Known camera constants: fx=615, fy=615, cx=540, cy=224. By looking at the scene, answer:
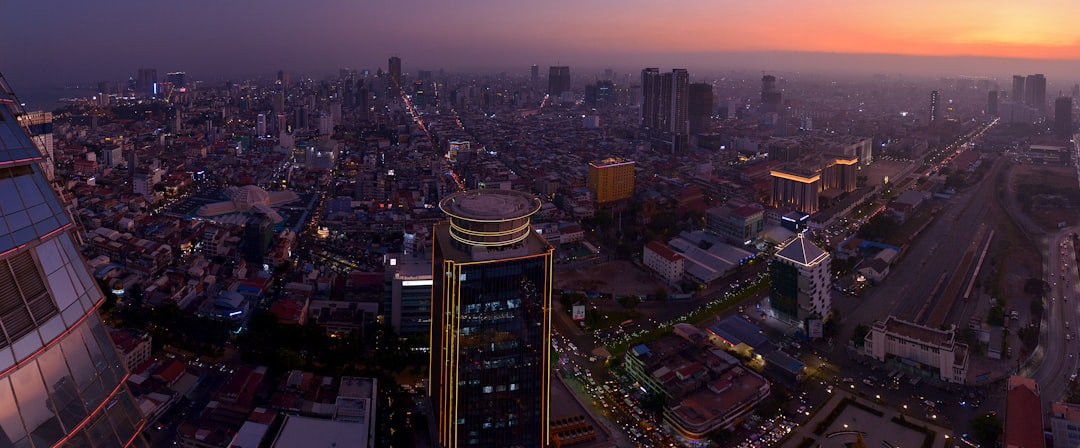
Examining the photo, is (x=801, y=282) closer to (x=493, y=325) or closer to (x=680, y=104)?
(x=493, y=325)

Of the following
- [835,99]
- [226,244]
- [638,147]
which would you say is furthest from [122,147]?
[835,99]

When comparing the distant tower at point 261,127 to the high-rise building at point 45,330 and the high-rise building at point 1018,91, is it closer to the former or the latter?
the high-rise building at point 45,330

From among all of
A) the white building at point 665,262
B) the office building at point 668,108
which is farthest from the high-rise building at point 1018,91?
the white building at point 665,262

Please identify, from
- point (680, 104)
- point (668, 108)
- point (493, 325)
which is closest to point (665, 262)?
point (493, 325)

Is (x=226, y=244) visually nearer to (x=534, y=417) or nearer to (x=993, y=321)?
(x=534, y=417)

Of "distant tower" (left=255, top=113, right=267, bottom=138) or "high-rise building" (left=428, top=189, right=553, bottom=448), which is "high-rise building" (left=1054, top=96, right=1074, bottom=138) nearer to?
"high-rise building" (left=428, top=189, right=553, bottom=448)

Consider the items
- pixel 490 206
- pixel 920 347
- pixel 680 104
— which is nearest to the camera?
pixel 490 206
